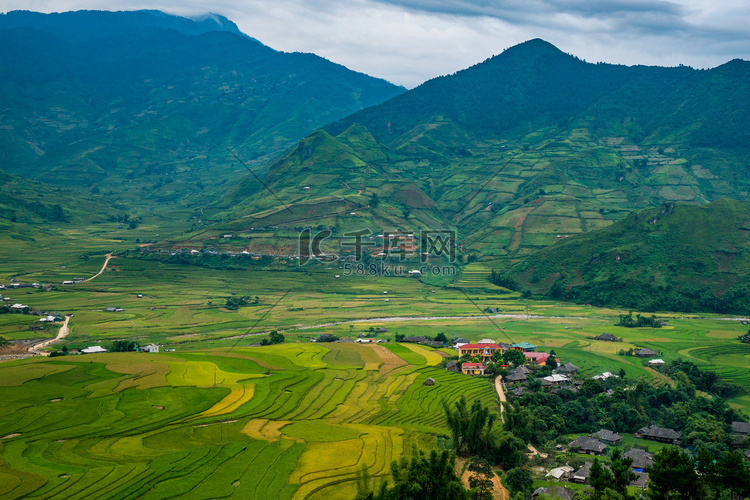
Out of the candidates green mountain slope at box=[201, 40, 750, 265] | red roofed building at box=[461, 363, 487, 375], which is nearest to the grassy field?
red roofed building at box=[461, 363, 487, 375]

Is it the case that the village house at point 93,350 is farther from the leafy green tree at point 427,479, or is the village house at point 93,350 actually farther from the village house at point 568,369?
the village house at point 568,369

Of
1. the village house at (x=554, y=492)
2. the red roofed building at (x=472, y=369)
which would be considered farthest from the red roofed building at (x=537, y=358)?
the village house at (x=554, y=492)

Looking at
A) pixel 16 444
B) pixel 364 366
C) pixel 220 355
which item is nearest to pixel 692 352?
pixel 364 366

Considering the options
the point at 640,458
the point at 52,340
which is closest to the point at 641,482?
the point at 640,458

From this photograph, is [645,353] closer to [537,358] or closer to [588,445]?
[537,358]

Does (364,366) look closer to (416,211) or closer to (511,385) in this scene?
(511,385)

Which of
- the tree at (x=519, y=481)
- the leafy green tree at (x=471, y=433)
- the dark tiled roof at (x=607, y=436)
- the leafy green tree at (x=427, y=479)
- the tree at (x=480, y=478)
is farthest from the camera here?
the dark tiled roof at (x=607, y=436)
